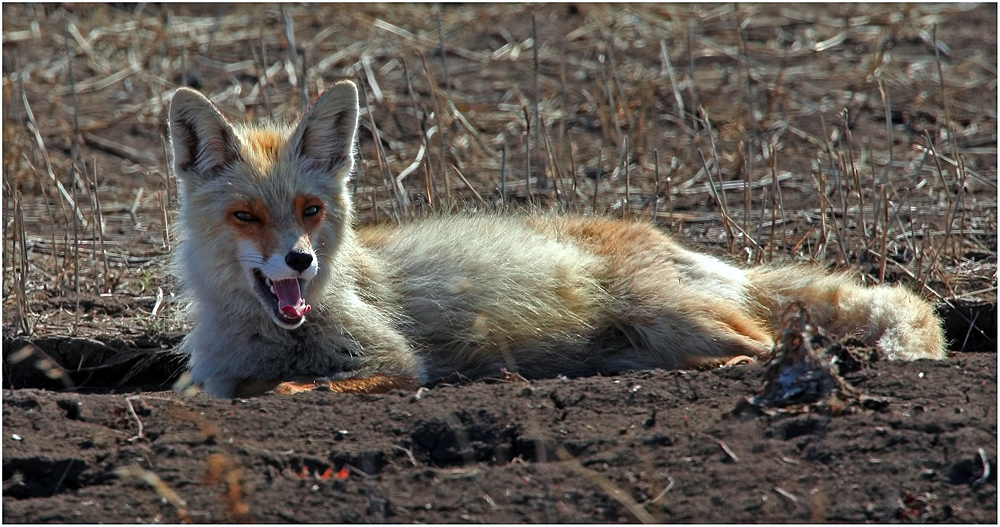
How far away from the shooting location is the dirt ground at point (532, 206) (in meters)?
3.79

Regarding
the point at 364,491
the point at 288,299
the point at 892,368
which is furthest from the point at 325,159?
the point at 892,368

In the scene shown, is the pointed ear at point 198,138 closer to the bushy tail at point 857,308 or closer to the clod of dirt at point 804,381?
the clod of dirt at point 804,381

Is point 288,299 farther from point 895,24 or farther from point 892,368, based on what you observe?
point 895,24

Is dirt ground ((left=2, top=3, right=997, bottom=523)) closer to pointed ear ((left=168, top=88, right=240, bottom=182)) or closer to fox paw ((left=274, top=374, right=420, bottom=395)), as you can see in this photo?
fox paw ((left=274, top=374, right=420, bottom=395))

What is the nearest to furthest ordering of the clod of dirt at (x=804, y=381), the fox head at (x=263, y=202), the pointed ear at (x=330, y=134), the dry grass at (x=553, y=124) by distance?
the clod of dirt at (x=804, y=381)
the fox head at (x=263, y=202)
the pointed ear at (x=330, y=134)
the dry grass at (x=553, y=124)

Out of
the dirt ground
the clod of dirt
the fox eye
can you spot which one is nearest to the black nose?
the fox eye

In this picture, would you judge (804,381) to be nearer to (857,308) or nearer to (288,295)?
(857,308)

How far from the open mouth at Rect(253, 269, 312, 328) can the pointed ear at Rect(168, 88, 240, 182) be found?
670 millimetres

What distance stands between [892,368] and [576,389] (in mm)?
1414

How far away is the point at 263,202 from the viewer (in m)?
5.38

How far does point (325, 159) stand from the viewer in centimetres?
583

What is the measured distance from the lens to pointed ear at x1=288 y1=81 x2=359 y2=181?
5.70 m

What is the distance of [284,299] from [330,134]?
3.37 feet

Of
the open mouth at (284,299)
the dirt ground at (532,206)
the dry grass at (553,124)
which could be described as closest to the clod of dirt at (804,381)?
the dirt ground at (532,206)
